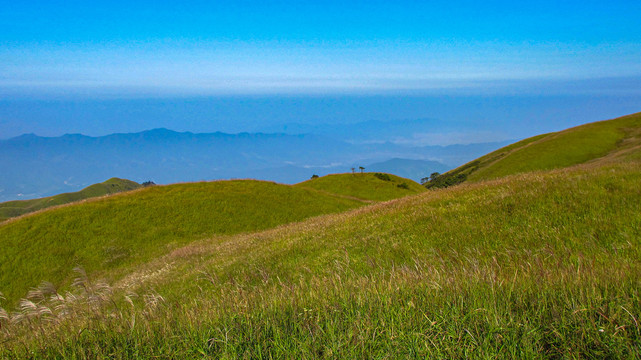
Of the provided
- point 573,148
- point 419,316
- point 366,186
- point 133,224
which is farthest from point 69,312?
point 573,148

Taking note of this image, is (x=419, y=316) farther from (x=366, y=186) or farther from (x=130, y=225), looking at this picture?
(x=366, y=186)

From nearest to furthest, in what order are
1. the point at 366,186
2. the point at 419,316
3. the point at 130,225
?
1. the point at 419,316
2. the point at 130,225
3. the point at 366,186

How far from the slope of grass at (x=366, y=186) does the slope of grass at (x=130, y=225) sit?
64.9 feet

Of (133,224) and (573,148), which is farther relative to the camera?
(573,148)

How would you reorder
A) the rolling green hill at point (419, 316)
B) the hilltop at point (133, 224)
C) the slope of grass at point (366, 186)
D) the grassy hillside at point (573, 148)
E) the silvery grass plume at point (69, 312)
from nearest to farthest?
the rolling green hill at point (419, 316) < the silvery grass plume at point (69, 312) < the hilltop at point (133, 224) < the slope of grass at point (366, 186) < the grassy hillside at point (573, 148)

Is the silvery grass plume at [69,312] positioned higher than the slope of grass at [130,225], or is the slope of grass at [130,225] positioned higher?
the silvery grass plume at [69,312]

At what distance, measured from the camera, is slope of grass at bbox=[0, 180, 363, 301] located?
90.5 ft

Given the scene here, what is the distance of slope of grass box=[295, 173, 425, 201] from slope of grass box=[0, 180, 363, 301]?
779 inches

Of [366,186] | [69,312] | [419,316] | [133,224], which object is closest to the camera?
[419,316]

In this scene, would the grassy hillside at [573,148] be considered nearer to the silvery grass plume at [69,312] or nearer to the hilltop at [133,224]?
the hilltop at [133,224]

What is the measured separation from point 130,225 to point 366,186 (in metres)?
47.1

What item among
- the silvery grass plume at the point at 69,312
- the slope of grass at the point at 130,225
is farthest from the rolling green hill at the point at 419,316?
the slope of grass at the point at 130,225

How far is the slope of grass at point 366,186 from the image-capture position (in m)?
68.1

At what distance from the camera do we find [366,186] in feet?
233
